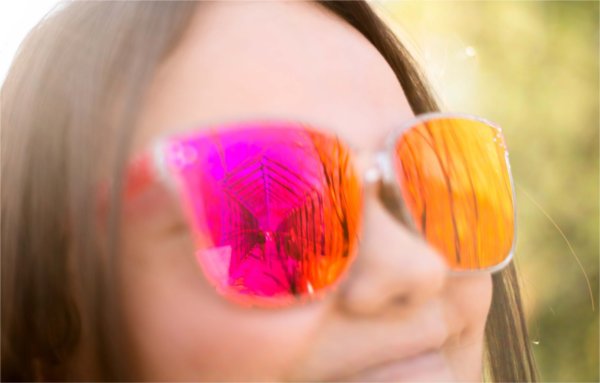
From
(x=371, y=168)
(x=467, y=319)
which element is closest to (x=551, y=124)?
(x=467, y=319)

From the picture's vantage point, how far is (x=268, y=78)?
2.79ft

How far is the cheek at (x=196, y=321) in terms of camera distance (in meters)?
0.79

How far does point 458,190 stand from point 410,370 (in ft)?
0.68

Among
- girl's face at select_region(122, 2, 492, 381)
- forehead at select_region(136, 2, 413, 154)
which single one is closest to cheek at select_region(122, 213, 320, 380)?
girl's face at select_region(122, 2, 492, 381)

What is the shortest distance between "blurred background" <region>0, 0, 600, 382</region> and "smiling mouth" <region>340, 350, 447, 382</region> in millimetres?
2575

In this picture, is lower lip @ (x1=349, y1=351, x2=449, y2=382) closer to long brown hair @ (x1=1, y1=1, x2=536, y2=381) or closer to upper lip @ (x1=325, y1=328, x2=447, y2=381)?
upper lip @ (x1=325, y1=328, x2=447, y2=381)

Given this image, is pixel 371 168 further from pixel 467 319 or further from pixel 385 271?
pixel 467 319

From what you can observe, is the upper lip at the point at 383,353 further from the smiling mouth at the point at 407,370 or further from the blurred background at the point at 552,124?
the blurred background at the point at 552,124

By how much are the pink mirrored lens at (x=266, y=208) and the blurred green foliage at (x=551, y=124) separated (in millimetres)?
2665

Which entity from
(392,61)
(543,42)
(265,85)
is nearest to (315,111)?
(265,85)

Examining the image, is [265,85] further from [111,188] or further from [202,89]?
[111,188]

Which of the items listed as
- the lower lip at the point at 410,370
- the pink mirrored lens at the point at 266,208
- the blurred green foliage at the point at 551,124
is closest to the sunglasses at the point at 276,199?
the pink mirrored lens at the point at 266,208

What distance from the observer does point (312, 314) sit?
0.81 metres

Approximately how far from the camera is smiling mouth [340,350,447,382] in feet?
2.73
